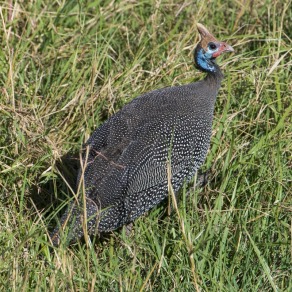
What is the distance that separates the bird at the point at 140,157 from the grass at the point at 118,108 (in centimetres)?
11

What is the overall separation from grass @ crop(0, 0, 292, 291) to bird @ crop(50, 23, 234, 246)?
0.11 meters

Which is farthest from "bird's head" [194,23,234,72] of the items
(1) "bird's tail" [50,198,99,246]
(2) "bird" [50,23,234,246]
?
(1) "bird's tail" [50,198,99,246]

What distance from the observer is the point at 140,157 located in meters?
4.12

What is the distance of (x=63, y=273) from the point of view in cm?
351

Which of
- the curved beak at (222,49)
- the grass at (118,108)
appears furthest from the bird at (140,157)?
the curved beak at (222,49)

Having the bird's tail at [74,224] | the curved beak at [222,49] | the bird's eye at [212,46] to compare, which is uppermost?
the bird's eye at [212,46]

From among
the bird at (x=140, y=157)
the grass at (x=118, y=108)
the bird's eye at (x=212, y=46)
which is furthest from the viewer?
the bird's eye at (x=212, y=46)

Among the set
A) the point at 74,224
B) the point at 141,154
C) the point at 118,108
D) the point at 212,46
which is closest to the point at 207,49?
the point at 212,46

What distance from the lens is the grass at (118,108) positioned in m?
3.75

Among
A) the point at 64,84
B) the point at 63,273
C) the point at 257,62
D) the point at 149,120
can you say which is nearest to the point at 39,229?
the point at 63,273

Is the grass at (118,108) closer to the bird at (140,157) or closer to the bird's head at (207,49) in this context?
the bird at (140,157)

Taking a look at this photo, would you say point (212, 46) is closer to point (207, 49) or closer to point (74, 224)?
point (207, 49)

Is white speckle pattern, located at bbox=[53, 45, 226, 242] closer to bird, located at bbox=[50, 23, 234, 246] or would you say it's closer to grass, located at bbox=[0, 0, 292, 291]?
bird, located at bbox=[50, 23, 234, 246]

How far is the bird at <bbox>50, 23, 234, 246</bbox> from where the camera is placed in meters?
4.03
